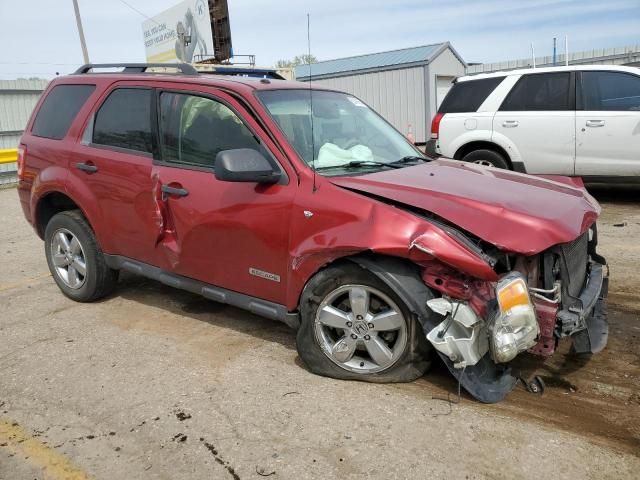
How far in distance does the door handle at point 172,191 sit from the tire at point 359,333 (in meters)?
1.18

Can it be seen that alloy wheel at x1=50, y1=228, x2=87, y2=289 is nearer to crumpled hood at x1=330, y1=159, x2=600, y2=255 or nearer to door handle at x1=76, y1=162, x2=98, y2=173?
door handle at x1=76, y1=162, x2=98, y2=173

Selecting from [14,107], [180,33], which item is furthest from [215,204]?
[180,33]

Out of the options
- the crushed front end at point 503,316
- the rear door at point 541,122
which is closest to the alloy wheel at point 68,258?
the crushed front end at point 503,316

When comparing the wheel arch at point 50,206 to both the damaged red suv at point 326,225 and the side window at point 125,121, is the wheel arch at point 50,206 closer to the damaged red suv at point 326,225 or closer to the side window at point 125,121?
the damaged red suv at point 326,225

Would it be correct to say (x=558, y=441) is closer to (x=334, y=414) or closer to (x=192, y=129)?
(x=334, y=414)

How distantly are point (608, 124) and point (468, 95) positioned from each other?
2.05 m

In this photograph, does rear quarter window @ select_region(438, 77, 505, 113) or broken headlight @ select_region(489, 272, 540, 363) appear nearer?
broken headlight @ select_region(489, 272, 540, 363)

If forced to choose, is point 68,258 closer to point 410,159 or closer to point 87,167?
point 87,167

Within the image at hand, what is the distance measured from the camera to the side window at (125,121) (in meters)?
4.31

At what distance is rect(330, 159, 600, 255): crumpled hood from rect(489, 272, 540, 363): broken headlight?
0.18m

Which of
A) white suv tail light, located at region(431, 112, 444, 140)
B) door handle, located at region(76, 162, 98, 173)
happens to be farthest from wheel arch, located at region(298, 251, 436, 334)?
white suv tail light, located at region(431, 112, 444, 140)

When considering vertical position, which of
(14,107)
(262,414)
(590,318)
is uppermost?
(14,107)

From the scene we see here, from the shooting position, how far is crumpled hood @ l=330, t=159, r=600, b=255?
116 inches

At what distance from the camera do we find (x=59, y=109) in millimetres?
5020
